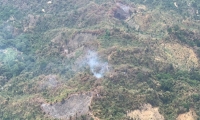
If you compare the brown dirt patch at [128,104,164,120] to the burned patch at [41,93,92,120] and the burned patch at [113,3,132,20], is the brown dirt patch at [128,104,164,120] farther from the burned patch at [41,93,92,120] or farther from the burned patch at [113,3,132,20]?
the burned patch at [113,3,132,20]

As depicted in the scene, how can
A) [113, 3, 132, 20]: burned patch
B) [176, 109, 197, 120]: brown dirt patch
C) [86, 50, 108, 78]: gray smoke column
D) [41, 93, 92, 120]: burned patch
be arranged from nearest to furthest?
[41, 93, 92, 120]: burned patch < [176, 109, 197, 120]: brown dirt patch < [86, 50, 108, 78]: gray smoke column < [113, 3, 132, 20]: burned patch

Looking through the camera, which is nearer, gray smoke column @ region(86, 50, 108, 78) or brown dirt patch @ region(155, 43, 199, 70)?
gray smoke column @ region(86, 50, 108, 78)

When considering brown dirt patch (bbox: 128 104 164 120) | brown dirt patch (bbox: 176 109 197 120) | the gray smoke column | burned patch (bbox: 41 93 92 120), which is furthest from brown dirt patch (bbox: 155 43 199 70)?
burned patch (bbox: 41 93 92 120)

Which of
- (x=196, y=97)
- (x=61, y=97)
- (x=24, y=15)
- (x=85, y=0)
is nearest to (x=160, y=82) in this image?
(x=196, y=97)

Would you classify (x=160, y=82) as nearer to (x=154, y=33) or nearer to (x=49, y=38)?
(x=154, y=33)

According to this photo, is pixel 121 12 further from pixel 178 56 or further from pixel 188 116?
pixel 188 116

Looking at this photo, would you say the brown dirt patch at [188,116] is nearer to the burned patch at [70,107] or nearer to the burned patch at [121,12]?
the burned patch at [70,107]

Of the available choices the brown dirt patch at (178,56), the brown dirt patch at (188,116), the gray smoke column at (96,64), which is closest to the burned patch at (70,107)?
the gray smoke column at (96,64)
